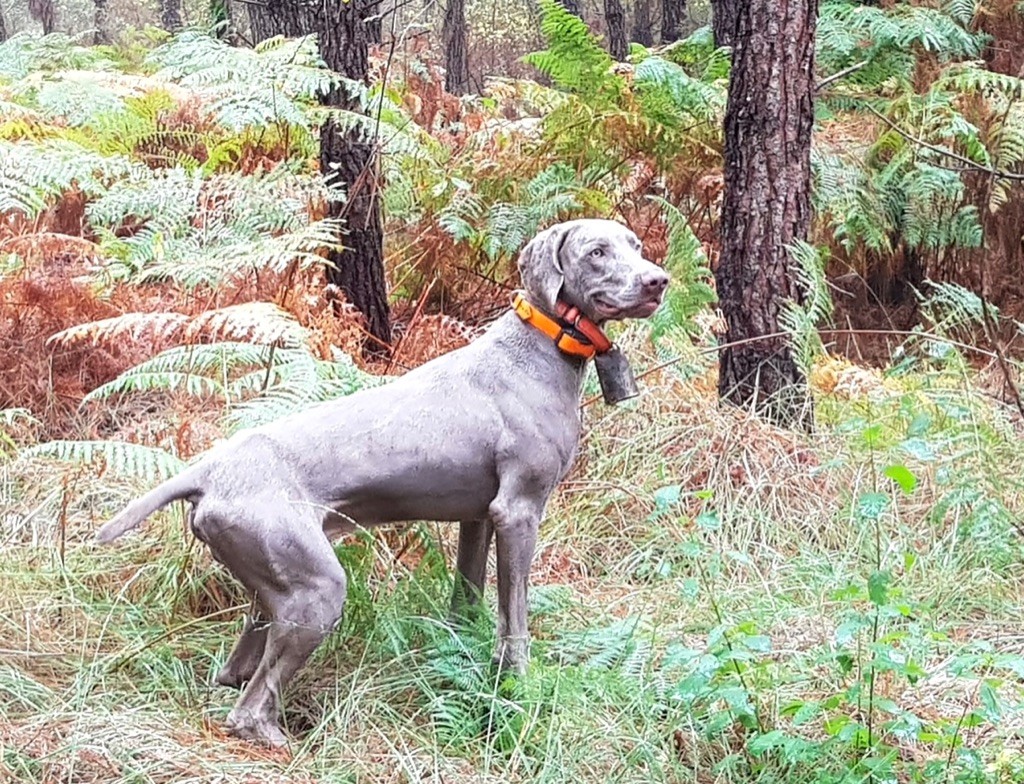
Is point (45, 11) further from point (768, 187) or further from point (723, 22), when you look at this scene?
point (768, 187)

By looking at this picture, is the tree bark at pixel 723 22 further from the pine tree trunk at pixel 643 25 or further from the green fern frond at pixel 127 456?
the pine tree trunk at pixel 643 25

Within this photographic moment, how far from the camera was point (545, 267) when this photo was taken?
335cm

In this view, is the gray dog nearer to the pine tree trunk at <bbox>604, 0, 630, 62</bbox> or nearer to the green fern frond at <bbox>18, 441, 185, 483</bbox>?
the green fern frond at <bbox>18, 441, 185, 483</bbox>

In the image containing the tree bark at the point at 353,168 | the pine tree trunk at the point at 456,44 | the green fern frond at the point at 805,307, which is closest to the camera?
the green fern frond at the point at 805,307

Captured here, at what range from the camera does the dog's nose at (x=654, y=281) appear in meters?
3.20

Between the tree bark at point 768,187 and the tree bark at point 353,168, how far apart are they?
1.88 metres

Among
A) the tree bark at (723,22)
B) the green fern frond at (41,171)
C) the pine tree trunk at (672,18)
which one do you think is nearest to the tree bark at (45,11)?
the pine tree trunk at (672,18)

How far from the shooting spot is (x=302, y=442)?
3.19 meters

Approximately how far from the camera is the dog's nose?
3.20 m

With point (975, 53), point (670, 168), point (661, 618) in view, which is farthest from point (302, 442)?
point (975, 53)

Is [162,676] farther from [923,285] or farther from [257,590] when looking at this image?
[923,285]

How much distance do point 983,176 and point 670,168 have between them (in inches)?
75.6

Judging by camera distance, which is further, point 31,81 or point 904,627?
point 31,81

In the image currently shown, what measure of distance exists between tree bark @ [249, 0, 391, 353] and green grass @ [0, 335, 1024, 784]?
1679 mm
